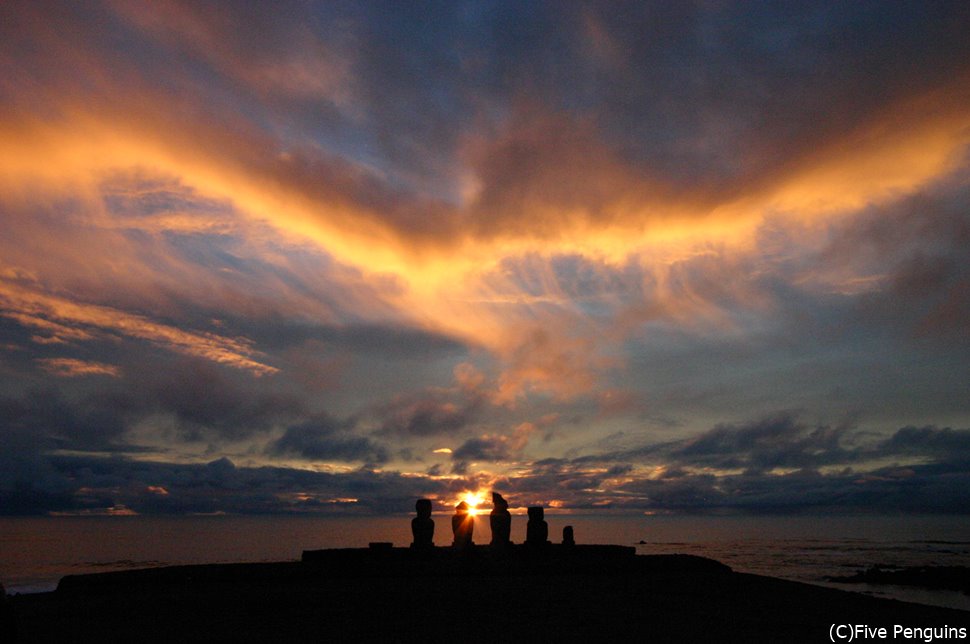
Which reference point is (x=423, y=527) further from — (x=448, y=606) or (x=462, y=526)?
(x=448, y=606)

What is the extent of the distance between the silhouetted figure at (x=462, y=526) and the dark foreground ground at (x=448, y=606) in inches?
154

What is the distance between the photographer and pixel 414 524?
103 feet

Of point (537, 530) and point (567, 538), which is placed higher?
point (537, 530)

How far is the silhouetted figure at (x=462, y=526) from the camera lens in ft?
105

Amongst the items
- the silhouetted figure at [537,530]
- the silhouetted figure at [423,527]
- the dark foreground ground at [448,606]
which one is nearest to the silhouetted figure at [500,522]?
the silhouetted figure at [537,530]

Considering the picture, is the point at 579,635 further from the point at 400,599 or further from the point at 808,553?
the point at 808,553

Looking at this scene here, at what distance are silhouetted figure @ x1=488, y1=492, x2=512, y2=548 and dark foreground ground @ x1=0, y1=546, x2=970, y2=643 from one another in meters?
4.45

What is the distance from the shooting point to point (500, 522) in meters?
32.9

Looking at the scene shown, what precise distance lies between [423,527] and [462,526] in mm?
2116

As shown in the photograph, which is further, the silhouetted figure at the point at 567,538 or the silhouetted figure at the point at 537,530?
the silhouetted figure at the point at 567,538

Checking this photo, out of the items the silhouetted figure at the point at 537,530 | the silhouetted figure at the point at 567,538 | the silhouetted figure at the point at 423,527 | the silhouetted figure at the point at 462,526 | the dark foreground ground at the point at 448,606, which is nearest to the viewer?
the dark foreground ground at the point at 448,606

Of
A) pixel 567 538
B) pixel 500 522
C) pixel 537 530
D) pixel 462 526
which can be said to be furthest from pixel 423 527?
pixel 567 538

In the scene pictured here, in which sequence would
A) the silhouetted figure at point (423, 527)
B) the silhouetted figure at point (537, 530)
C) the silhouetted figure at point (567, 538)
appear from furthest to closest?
1. the silhouetted figure at point (567, 538)
2. the silhouetted figure at point (537, 530)
3. the silhouetted figure at point (423, 527)

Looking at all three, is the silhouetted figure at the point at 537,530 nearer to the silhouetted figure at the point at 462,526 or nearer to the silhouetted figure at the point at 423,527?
the silhouetted figure at the point at 462,526
